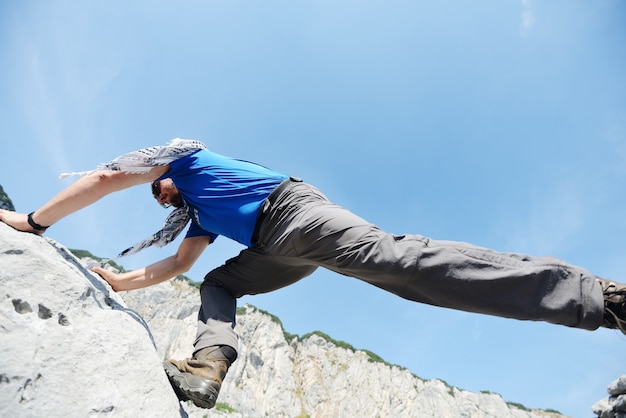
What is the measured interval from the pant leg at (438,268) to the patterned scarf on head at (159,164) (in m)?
1.31

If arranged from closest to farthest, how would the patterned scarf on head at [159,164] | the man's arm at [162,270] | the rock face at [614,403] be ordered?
the patterned scarf on head at [159,164] < the man's arm at [162,270] < the rock face at [614,403]

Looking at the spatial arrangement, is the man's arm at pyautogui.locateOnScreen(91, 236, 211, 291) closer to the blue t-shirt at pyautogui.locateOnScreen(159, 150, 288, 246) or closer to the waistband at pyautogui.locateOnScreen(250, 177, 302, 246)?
the blue t-shirt at pyautogui.locateOnScreen(159, 150, 288, 246)

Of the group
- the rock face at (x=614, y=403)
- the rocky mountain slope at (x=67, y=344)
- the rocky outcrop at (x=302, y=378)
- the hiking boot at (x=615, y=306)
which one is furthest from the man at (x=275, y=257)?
the rocky outcrop at (x=302, y=378)

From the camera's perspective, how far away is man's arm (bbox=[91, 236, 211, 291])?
4.93 m

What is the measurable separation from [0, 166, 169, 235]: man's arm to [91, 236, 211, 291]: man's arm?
103 cm

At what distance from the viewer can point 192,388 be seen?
3615mm

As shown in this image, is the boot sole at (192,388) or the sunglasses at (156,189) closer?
the boot sole at (192,388)

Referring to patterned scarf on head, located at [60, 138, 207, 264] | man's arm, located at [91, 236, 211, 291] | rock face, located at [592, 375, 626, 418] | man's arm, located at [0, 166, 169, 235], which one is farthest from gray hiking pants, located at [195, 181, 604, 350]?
rock face, located at [592, 375, 626, 418]

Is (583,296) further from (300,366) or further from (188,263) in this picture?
(300,366)

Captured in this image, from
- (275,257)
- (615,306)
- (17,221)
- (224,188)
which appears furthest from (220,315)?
(615,306)

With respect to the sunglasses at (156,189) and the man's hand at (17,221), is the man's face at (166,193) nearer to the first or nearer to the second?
the sunglasses at (156,189)

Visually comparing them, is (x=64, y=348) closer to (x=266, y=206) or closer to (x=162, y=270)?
(x=162, y=270)

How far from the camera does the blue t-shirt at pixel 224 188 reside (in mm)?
4336

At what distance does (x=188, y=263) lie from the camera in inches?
205
